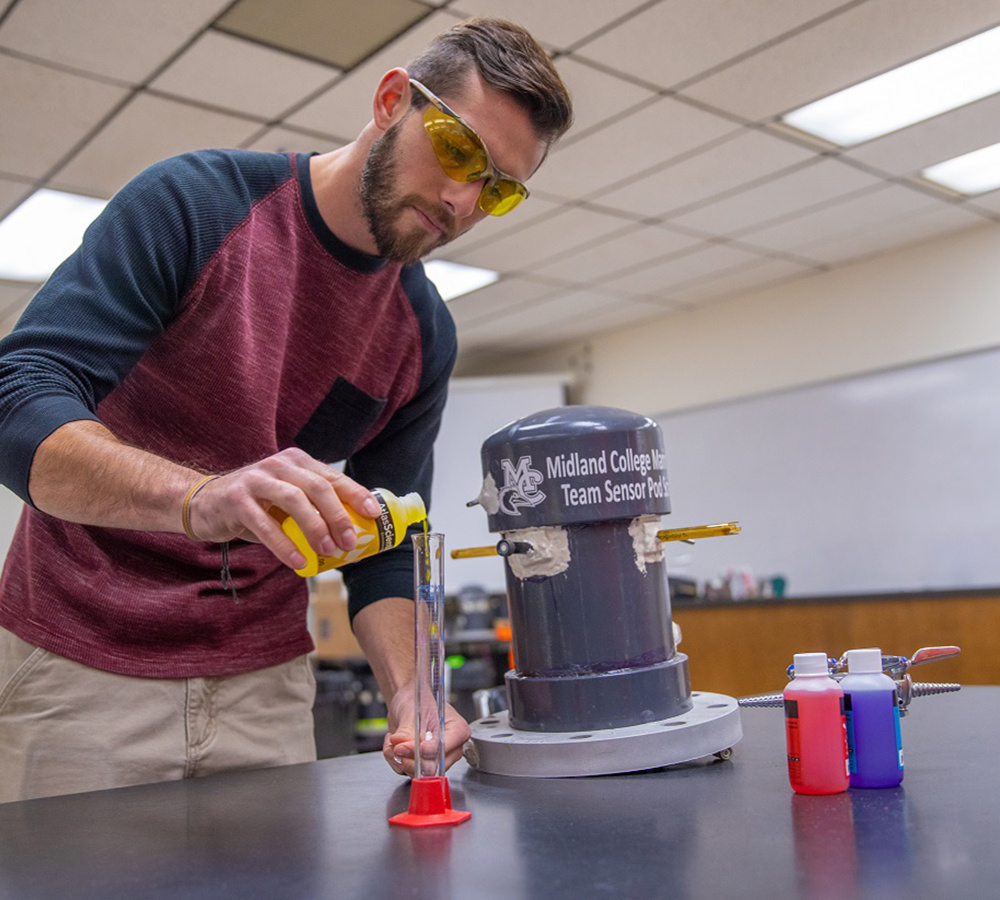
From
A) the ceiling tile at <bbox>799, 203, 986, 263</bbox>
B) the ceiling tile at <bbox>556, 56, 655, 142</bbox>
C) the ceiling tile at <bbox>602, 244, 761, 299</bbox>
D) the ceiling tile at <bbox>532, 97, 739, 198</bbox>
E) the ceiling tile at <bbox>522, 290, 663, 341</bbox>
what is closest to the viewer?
the ceiling tile at <bbox>556, 56, 655, 142</bbox>

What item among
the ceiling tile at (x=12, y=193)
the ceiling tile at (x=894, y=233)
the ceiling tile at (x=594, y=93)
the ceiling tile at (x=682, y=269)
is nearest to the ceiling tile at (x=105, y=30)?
the ceiling tile at (x=12, y=193)

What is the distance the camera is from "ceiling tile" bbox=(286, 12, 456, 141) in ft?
10.2

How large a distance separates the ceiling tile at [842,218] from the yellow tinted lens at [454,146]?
392 centimetres

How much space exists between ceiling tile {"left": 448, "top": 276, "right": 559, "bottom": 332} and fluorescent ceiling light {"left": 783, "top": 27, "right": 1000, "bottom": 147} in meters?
2.06

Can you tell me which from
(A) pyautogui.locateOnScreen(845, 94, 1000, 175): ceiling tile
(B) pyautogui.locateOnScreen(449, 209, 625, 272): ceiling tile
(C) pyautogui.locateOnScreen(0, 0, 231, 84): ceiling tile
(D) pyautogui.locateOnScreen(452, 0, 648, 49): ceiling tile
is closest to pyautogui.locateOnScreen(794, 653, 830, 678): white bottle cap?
(D) pyautogui.locateOnScreen(452, 0, 648, 49): ceiling tile

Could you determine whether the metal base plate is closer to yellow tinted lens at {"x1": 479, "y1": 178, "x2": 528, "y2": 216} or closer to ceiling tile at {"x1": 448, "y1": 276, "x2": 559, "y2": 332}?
yellow tinted lens at {"x1": 479, "y1": 178, "x2": 528, "y2": 216}

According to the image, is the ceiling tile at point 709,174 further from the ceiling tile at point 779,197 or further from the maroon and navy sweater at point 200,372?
the maroon and navy sweater at point 200,372

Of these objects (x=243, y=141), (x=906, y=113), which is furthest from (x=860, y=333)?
(x=243, y=141)

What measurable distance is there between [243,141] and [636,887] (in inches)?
146

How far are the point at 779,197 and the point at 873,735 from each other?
4.19 m

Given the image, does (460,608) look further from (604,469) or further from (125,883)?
(125,883)

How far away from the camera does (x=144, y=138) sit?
3709 mm

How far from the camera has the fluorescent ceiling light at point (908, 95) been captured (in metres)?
3.45

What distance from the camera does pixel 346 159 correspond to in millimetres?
Answer: 1271
